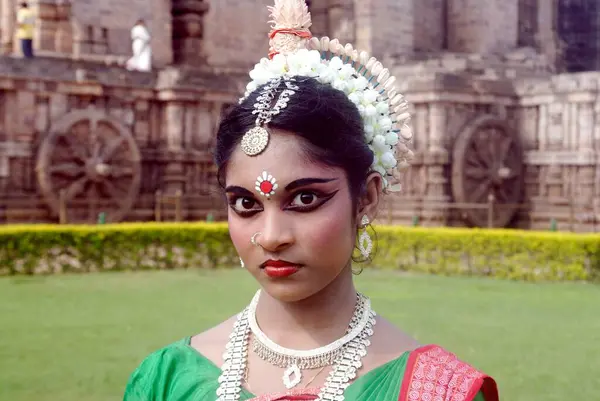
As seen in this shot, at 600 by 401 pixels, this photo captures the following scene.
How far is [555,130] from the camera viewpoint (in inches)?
763

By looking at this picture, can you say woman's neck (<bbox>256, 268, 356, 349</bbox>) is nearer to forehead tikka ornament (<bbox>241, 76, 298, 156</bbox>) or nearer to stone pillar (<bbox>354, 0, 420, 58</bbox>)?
forehead tikka ornament (<bbox>241, 76, 298, 156</bbox>)

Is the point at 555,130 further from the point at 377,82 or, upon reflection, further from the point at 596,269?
the point at 377,82

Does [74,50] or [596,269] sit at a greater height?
[74,50]

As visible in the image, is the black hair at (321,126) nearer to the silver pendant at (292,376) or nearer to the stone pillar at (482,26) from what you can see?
the silver pendant at (292,376)

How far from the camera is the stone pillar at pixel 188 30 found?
2275 centimetres

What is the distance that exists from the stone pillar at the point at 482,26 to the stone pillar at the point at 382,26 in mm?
2290

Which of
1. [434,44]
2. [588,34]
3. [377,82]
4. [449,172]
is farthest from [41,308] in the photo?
[588,34]

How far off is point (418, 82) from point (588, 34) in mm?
14863

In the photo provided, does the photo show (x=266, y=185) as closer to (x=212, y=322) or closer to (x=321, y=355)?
(x=321, y=355)

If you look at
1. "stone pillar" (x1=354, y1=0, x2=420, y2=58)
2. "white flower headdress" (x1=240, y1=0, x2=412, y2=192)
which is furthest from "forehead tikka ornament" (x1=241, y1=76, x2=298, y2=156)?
"stone pillar" (x1=354, y1=0, x2=420, y2=58)

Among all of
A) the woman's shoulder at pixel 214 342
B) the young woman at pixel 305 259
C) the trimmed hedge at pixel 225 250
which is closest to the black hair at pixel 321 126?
the young woman at pixel 305 259

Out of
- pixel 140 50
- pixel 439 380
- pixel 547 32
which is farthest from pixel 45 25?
pixel 439 380

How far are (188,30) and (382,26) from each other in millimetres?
4698

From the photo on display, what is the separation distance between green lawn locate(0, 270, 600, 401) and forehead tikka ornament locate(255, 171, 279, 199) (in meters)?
4.80
